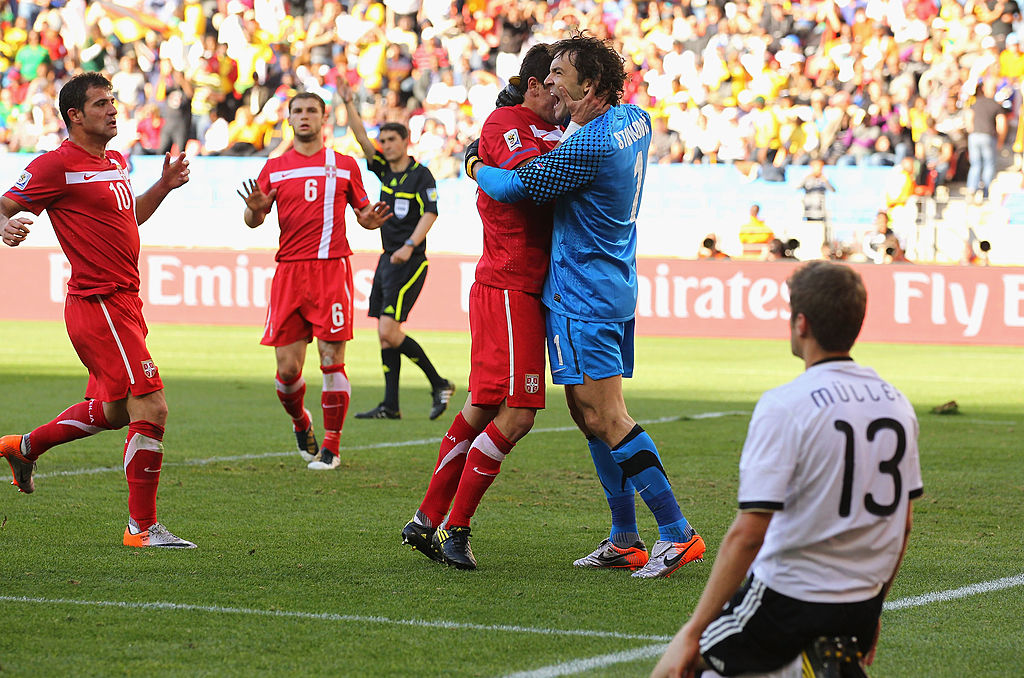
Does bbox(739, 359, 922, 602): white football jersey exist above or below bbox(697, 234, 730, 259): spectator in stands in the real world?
below

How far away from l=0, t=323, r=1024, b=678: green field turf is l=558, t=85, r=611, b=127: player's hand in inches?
73.1

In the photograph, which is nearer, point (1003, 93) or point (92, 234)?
point (92, 234)

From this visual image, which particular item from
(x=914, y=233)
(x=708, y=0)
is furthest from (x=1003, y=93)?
(x=708, y=0)

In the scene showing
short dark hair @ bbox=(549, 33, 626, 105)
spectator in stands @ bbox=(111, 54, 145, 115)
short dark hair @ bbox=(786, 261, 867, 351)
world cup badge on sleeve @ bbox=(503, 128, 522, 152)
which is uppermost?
spectator in stands @ bbox=(111, 54, 145, 115)

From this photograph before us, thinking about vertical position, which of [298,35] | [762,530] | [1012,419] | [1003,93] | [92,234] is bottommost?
[1012,419]

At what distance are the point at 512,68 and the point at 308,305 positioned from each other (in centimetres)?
1798

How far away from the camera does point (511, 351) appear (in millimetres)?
6188

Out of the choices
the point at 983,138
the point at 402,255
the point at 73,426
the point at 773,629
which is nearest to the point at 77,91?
the point at 73,426

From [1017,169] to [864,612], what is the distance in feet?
66.5

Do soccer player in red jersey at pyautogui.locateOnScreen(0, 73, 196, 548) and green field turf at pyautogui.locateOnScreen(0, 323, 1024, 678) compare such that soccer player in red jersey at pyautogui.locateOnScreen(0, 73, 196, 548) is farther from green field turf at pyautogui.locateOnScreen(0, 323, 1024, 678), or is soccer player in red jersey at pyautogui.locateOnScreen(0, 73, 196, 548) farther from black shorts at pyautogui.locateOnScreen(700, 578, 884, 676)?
black shorts at pyautogui.locateOnScreen(700, 578, 884, 676)

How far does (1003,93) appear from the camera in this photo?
74.5ft

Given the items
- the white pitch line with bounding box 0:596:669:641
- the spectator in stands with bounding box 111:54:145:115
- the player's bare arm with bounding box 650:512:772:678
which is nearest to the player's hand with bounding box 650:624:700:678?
the player's bare arm with bounding box 650:512:772:678

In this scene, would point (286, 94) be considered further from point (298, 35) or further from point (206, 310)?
point (206, 310)

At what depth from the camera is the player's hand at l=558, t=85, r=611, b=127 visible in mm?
5941
